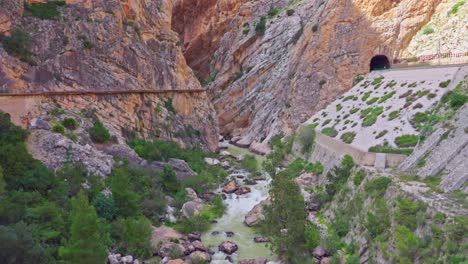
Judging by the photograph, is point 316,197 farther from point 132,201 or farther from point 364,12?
point 364,12

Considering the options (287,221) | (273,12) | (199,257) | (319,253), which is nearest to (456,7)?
(273,12)

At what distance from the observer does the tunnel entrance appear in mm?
54975

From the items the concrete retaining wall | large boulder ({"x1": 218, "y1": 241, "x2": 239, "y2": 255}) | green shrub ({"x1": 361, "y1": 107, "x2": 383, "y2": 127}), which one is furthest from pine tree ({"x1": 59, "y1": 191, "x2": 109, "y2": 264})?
green shrub ({"x1": 361, "y1": 107, "x2": 383, "y2": 127})

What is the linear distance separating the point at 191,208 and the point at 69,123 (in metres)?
11.5

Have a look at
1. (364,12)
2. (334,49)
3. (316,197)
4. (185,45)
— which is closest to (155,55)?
(334,49)

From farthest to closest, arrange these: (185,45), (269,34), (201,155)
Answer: (185,45) → (269,34) → (201,155)

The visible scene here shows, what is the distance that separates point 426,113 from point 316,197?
9.81m

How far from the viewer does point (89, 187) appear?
105 feet

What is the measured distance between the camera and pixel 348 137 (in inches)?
1484

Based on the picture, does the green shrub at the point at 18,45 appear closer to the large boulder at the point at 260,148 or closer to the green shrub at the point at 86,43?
the green shrub at the point at 86,43

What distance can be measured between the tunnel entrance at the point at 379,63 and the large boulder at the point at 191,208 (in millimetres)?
→ 28736

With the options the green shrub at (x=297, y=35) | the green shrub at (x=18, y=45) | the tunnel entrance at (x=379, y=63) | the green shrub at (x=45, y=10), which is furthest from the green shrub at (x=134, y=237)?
the green shrub at (x=297, y=35)

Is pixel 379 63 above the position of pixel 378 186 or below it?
above

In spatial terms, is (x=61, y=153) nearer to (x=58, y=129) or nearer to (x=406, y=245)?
(x=58, y=129)
